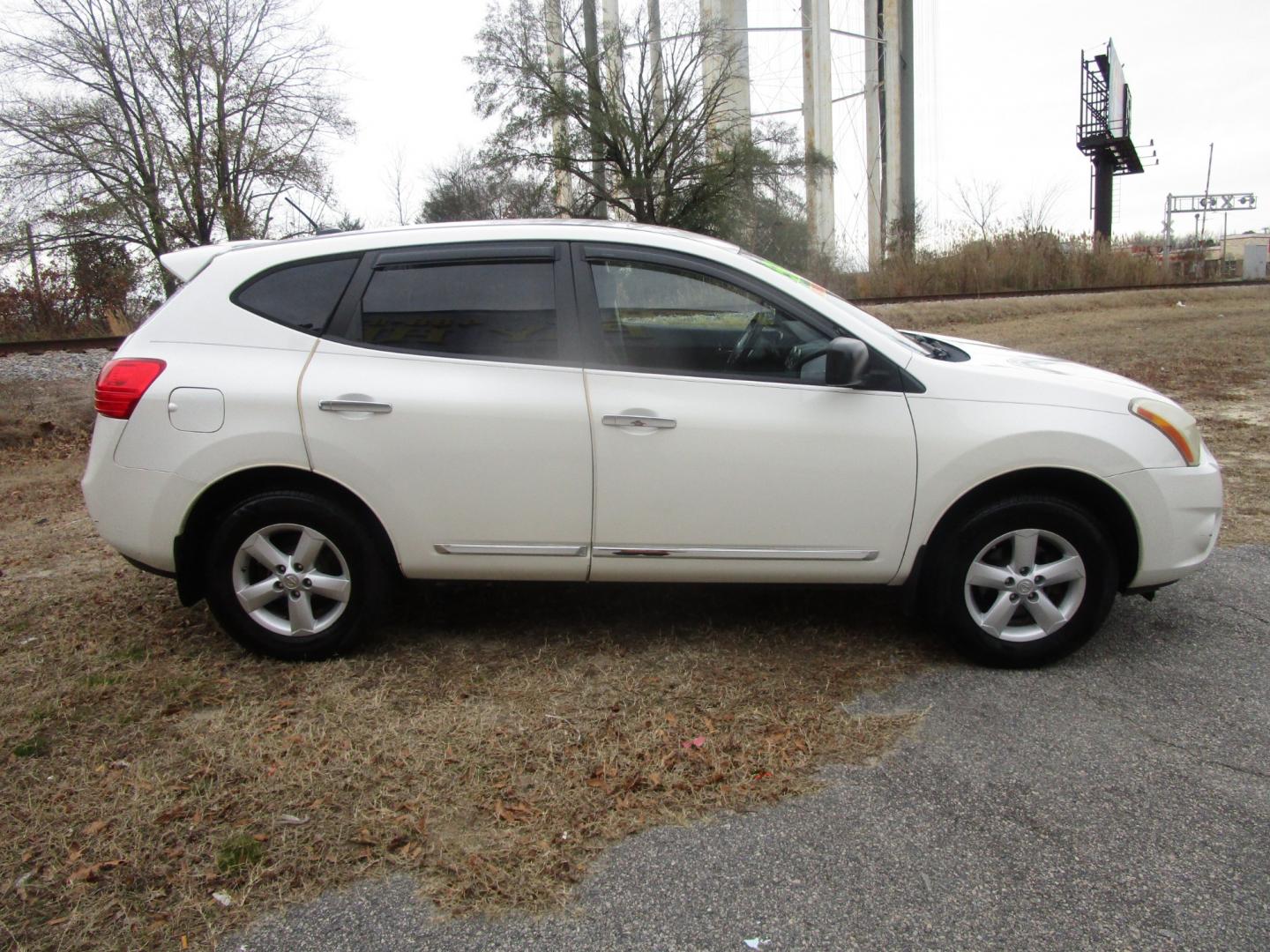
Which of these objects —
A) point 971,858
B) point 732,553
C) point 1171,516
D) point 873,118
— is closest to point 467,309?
point 732,553

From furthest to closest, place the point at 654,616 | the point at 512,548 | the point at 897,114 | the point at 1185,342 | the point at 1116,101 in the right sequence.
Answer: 1. the point at 1116,101
2. the point at 897,114
3. the point at 1185,342
4. the point at 654,616
5. the point at 512,548

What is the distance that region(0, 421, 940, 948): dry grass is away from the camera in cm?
261

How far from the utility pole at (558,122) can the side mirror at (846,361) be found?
2662 centimetres

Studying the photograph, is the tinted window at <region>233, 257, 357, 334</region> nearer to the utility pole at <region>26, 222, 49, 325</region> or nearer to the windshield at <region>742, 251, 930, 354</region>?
the windshield at <region>742, 251, 930, 354</region>

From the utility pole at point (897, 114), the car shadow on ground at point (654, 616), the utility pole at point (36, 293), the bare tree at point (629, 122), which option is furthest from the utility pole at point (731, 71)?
the car shadow on ground at point (654, 616)

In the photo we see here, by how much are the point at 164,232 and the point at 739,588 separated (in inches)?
675

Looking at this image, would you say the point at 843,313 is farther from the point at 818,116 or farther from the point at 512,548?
the point at 818,116

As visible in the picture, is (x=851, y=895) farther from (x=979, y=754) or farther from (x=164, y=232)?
(x=164, y=232)

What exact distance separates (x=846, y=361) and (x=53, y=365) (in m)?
9.98

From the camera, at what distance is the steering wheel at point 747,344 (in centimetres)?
387

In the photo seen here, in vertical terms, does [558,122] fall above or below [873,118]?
below

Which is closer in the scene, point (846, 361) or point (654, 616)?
point (846, 361)

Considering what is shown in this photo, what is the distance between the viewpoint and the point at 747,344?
3.91 meters

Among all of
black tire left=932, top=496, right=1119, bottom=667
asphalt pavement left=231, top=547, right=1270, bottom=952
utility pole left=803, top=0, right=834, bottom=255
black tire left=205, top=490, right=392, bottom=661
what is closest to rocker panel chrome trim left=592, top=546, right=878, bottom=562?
black tire left=932, top=496, right=1119, bottom=667
